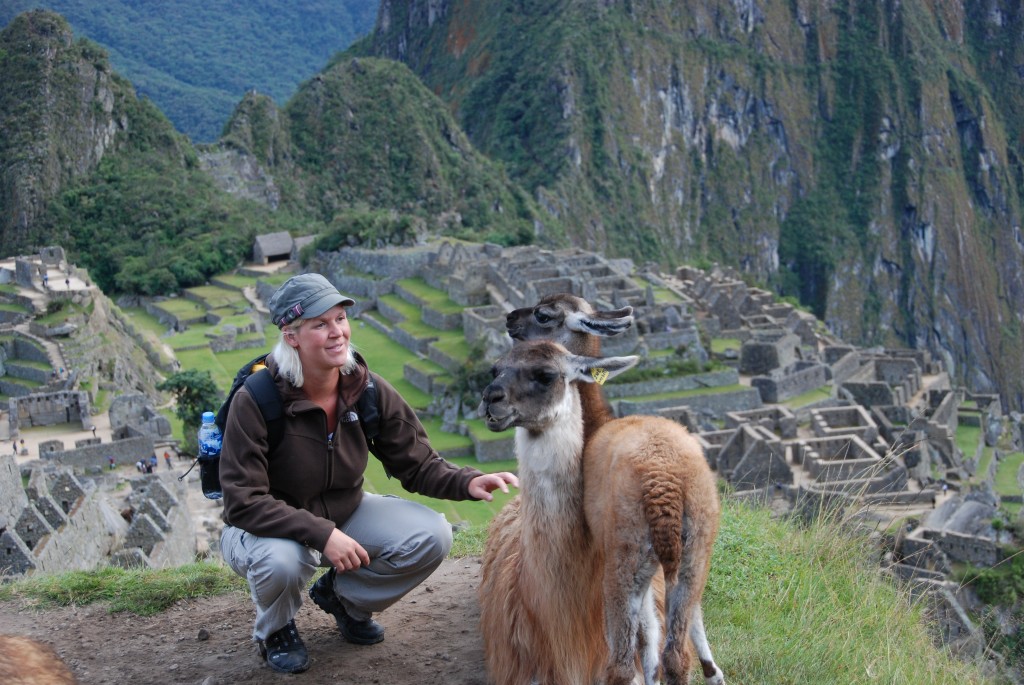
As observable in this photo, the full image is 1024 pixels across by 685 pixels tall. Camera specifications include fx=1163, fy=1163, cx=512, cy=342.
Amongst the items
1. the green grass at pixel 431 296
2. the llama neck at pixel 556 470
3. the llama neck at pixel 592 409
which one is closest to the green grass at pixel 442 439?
the green grass at pixel 431 296

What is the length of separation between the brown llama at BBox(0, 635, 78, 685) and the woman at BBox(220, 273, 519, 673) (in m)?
0.78

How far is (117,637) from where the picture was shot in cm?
516

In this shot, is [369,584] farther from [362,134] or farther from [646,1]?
[646,1]

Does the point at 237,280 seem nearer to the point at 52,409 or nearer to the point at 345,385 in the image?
the point at 52,409

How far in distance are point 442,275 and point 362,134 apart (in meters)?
29.8

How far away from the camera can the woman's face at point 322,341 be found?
14.3 feet

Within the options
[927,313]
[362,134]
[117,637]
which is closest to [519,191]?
[362,134]

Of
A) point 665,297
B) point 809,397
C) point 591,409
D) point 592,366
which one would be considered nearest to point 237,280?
point 665,297

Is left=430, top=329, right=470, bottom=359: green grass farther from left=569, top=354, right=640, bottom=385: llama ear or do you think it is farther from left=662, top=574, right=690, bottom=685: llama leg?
left=662, top=574, right=690, bottom=685: llama leg

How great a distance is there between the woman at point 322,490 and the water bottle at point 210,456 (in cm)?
19

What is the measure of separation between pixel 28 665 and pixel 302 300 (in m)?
1.56

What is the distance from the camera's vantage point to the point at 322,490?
4.56 metres

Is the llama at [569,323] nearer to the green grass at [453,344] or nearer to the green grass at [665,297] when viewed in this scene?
the green grass at [453,344]

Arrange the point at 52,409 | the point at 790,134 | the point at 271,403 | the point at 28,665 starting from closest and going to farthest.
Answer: the point at 28,665, the point at 271,403, the point at 52,409, the point at 790,134
